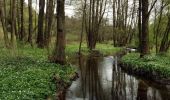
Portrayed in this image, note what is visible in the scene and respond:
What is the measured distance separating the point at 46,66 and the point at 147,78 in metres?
6.82

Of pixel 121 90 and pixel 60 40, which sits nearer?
pixel 121 90

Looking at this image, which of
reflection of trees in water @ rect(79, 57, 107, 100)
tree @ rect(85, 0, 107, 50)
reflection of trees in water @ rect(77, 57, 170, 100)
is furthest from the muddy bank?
tree @ rect(85, 0, 107, 50)

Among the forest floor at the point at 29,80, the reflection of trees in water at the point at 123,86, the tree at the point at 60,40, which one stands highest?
the tree at the point at 60,40

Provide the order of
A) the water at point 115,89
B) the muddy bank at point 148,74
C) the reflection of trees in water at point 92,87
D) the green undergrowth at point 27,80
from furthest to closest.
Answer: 1. the muddy bank at point 148,74
2. the reflection of trees in water at point 92,87
3. the water at point 115,89
4. the green undergrowth at point 27,80

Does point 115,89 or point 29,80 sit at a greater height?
point 29,80

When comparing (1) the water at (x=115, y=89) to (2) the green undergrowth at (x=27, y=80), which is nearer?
(2) the green undergrowth at (x=27, y=80)

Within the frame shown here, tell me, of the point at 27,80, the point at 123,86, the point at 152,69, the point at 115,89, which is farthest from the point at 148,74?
the point at 27,80

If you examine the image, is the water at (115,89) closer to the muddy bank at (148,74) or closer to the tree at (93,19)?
the muddy bank at (148,74)

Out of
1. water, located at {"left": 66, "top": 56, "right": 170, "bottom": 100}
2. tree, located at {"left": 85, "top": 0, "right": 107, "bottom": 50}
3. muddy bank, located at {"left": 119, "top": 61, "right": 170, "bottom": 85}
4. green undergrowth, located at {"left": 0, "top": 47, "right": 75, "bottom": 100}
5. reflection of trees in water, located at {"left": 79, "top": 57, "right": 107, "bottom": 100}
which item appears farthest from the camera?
tree, located at {"left": 85, "top": 0, "right": 107, "bottom": 50}

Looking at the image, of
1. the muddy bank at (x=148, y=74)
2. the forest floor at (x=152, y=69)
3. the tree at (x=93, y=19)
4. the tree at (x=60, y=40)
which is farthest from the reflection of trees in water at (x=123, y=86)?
the tree at (x=93, y=19)

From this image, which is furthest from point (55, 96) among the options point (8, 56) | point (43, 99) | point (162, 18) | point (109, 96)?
point (162, 18)

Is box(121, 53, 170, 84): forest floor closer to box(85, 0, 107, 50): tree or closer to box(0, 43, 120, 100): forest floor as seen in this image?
box(0, 43, 120, 100): forest floor

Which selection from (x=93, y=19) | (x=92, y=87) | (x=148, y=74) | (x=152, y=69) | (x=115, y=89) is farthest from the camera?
(x=93, y=19)

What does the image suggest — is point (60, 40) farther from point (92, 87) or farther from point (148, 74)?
point (148, 74)
